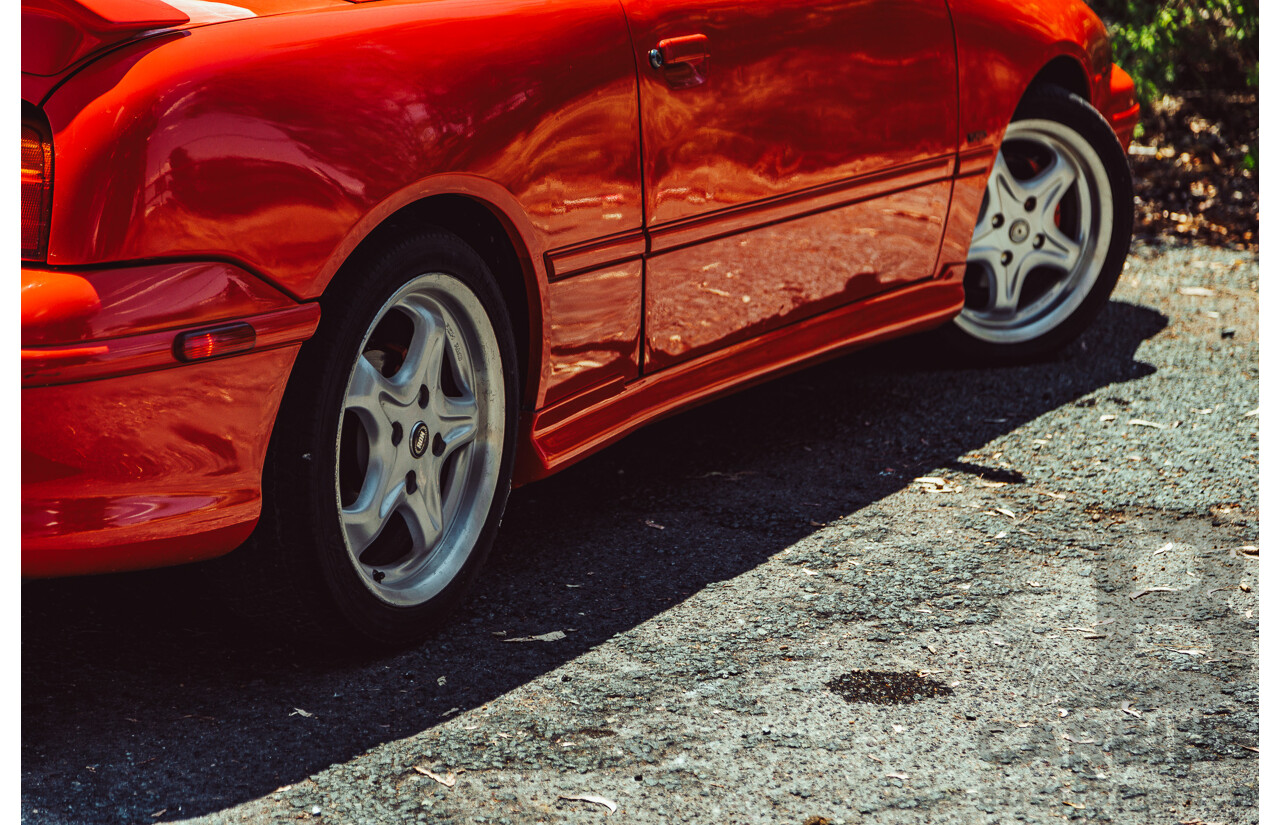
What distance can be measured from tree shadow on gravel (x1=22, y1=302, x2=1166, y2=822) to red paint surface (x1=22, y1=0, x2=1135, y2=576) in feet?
1.08

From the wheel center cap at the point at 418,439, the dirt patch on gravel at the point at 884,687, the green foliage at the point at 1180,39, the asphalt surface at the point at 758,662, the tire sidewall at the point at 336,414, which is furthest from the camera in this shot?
the green foliage at the point at 1180,39

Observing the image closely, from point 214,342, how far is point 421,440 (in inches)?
25.2

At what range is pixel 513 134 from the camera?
292cm

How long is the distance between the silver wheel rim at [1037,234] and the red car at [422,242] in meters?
0.41

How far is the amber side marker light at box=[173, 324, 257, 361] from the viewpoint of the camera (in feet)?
7.92

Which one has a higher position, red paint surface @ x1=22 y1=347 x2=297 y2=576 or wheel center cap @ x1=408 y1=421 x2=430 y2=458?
red paint surface @ x1=22 y1=347 x2=297 y2=576

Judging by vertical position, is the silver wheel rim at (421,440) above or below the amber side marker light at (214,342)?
below

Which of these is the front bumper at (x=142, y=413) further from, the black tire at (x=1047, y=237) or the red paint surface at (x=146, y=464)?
the black tire at (x=1047, y=237)

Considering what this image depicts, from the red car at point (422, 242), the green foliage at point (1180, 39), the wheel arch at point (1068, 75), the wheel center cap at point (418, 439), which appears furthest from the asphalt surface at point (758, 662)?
the green foliage at point (1180, 39)

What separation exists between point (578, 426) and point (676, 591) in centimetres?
44

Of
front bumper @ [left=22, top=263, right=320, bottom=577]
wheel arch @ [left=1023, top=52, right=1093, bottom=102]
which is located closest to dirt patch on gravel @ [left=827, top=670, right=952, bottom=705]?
front bumper @ [left=22, top=263, right=320, bottom=577]

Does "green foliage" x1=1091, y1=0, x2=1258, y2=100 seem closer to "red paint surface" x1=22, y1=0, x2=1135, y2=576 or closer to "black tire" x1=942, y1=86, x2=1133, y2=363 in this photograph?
"black tire" x1=942, y1=86, x2=1133, y2=363

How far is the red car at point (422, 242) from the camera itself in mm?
2377

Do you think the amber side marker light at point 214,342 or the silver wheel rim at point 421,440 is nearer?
the amber side marker light at point 214,342
